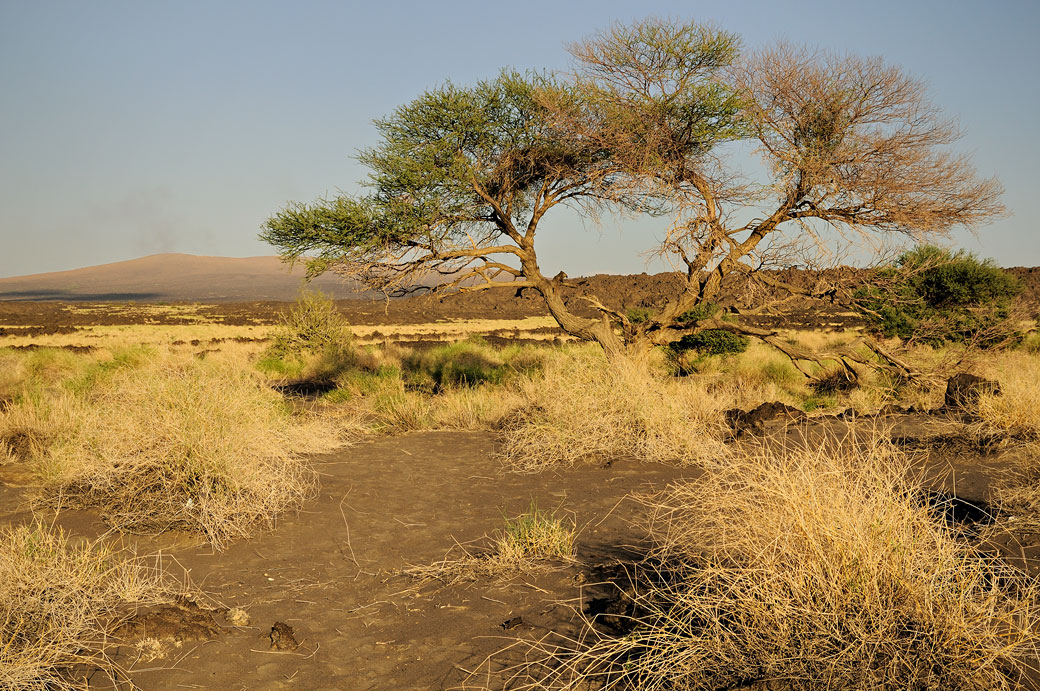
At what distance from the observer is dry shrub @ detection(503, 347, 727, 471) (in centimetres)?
859

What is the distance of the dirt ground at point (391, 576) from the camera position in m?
3.84

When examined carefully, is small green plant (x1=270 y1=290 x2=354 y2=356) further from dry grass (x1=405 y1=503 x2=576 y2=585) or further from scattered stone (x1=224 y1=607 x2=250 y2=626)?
scattered stone (x1=224 y1=607 x2=250 y2=626)

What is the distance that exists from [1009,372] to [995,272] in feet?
31.6

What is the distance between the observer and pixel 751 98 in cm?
1184

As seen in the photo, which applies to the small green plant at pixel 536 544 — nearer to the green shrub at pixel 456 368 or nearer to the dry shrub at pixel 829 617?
the dry shrub at pixel 829 617

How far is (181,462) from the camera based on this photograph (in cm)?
644

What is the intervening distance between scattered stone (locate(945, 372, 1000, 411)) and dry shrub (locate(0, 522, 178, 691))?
32.6ft

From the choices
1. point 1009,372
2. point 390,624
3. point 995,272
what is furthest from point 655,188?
point 995,272

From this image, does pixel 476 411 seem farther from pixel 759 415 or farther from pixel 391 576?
pixel 391 576

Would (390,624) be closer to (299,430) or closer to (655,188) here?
(299,430)

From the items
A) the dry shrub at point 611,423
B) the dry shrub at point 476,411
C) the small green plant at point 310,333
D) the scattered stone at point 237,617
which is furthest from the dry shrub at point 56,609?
the small green plant at point 310,333

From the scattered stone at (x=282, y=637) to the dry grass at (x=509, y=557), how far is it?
1.02 metres

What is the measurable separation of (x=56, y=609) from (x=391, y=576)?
6.43 ft

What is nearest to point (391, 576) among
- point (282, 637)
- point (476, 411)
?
point (282, 637)
